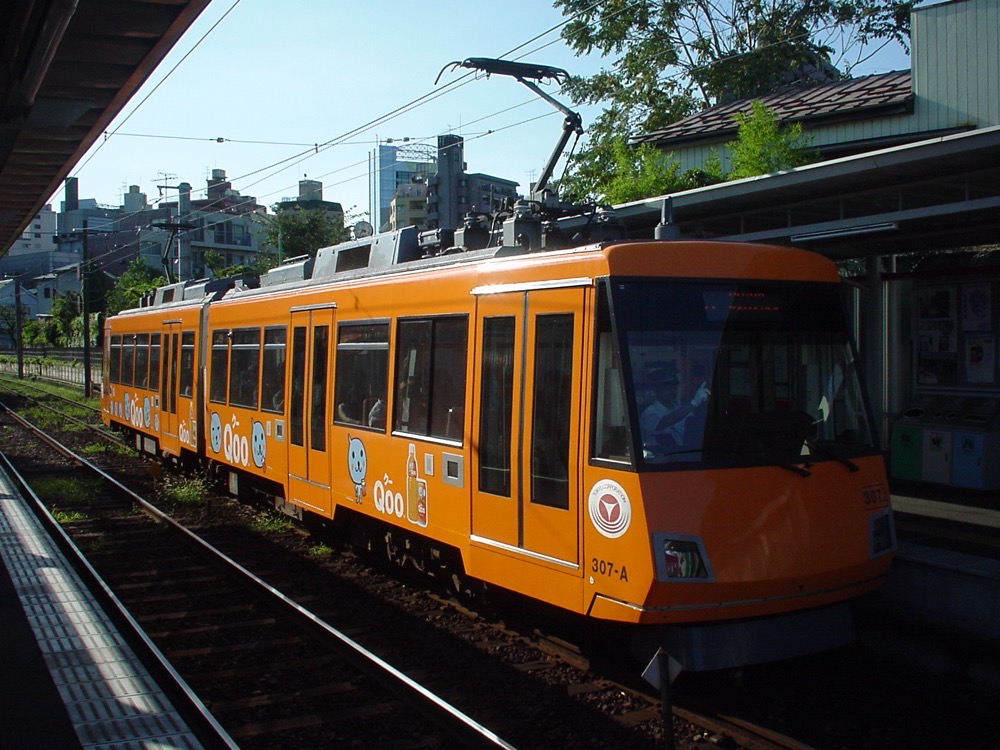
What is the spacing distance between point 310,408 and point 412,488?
252 centimetres

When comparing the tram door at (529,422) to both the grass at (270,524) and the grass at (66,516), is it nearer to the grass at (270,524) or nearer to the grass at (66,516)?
the grass at (270,524)

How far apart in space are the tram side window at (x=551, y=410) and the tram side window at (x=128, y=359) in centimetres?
1461

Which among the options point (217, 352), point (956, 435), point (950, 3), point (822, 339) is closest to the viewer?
point (822, 339)

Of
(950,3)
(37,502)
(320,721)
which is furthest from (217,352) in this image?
(950,3)

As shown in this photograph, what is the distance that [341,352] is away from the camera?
9523 millimetres

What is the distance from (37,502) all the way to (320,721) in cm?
944

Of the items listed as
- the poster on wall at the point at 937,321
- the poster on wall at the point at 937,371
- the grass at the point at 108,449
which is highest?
the poster on wall at the point at 937,321

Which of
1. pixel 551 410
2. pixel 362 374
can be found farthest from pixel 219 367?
pixel 551 410

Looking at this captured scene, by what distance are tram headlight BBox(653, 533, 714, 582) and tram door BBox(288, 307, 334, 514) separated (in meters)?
4.88

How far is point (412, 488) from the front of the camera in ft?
26.3

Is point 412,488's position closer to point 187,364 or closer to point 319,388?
point 319,388

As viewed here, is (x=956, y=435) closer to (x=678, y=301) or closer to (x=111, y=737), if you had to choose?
(x=678, y=301)

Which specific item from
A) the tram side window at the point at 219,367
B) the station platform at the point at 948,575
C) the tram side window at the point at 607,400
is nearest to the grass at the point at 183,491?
the tram side window at the point at 219,367

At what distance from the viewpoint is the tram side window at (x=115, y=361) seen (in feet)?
67.4
